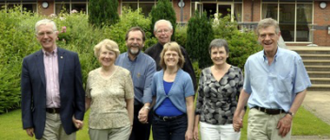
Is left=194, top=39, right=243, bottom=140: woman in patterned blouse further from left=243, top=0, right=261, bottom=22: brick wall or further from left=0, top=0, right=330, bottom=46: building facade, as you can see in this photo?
left=243, top=0, right=261, bottom=22: brick wall

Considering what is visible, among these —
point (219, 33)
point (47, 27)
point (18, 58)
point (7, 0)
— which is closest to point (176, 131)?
point (47, 27)

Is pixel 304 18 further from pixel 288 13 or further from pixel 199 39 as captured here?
pixel 199 39

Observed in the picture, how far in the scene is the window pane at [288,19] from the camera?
79.5ft

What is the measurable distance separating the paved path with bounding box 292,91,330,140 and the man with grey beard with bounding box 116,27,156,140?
3517 mm

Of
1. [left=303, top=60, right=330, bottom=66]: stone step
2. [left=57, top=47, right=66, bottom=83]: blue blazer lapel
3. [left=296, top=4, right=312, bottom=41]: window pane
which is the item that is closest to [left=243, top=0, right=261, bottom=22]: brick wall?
[left=296, top=4, right=312, bottom=41]: window pane

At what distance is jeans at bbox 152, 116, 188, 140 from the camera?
195 inches

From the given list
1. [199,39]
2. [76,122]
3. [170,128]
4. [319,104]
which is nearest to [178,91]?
[170,128]

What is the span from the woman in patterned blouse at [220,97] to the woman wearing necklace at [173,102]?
212 millimetres

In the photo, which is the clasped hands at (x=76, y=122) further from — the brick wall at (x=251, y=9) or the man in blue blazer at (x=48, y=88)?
the brick wall at (x=251, y=9)

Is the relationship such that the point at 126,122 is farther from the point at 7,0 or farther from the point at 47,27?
the point at 7,0

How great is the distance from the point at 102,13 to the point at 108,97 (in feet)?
36.2

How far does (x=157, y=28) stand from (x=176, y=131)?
139 centimetres

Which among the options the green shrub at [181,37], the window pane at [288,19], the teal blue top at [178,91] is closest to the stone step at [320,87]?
the green shrub at [181,37]

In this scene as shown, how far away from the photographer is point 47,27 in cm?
447
